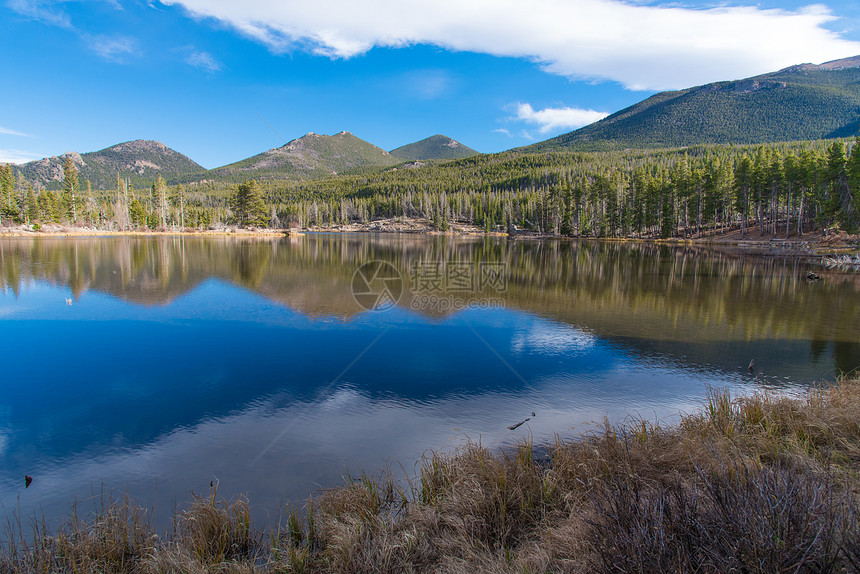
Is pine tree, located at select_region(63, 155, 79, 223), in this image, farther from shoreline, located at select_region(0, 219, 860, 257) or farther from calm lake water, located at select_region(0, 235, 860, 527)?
calm lake water, located at select_region(0, 235, 860, 527)

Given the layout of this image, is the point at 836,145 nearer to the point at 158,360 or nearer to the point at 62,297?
the point at 158,360

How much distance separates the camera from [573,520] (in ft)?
16.0

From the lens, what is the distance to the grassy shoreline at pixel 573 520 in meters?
3.45

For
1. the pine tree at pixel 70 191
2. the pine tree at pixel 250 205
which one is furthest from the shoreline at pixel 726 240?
the pine tree at pixel 70 191

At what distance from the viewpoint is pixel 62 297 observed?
886 inches

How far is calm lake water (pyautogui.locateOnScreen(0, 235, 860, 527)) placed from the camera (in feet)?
25.9

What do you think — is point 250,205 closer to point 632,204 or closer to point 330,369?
point 632,204

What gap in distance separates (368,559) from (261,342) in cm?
1219

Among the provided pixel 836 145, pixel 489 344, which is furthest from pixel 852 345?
pixel 836 145

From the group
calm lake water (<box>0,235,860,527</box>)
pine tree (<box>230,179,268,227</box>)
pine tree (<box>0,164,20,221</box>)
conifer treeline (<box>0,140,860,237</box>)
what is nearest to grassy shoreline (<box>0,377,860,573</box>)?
calm lake water (<box>0,235,860,527</box>)

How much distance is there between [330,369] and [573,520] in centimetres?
914

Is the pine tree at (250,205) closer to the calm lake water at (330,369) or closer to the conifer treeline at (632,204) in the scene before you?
the conifer treeline at (632,204)

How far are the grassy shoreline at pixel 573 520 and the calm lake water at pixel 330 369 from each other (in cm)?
117

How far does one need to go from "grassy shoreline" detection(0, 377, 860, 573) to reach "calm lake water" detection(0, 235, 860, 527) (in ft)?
3.85
